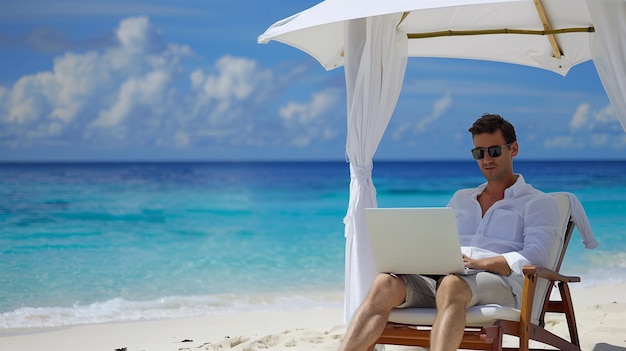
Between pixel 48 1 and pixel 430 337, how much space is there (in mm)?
25714

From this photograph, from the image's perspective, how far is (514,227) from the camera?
13.8 ft

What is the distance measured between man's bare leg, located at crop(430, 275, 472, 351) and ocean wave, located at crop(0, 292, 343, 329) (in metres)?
4.75

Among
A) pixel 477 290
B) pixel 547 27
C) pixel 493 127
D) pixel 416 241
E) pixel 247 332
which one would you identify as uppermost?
pixel 547 27

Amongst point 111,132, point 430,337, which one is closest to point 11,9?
point 111,132

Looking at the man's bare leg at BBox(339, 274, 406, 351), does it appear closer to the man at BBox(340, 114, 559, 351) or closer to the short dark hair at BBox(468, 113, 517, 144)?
the man at BBox(340, 114, 559, 351)

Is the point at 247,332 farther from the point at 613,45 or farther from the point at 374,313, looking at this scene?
the point at 613,45

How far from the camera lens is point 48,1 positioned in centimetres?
2736

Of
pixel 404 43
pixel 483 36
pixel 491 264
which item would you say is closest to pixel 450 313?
pixel 491 264

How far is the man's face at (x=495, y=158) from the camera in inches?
167

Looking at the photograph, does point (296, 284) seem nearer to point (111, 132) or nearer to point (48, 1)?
point (111, 132)

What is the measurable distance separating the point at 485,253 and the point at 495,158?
461 mm

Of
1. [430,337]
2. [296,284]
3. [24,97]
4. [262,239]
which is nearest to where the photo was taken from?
[430,337]

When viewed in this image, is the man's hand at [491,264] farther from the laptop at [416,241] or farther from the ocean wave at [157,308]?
the ocean wave at [157,308]

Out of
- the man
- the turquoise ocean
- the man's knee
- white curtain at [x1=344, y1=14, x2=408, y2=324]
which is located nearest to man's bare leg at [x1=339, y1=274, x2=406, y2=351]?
the man
